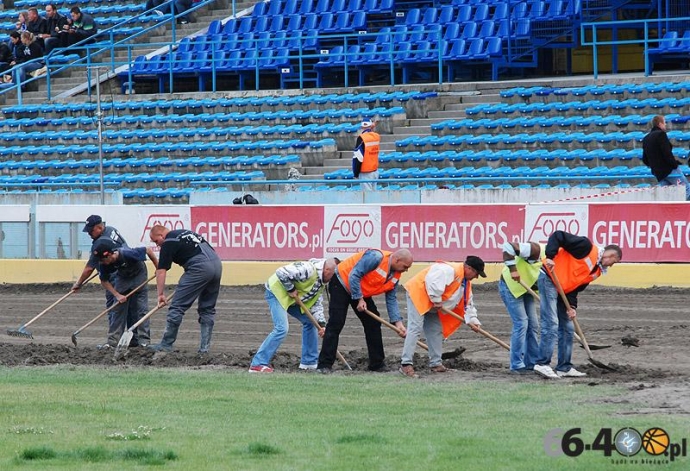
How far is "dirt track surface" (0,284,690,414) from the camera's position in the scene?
1413 centimetres

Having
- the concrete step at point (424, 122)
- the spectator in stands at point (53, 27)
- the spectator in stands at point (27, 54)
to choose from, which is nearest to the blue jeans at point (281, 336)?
the concrete step at point (424, 122)

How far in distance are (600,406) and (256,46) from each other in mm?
23820

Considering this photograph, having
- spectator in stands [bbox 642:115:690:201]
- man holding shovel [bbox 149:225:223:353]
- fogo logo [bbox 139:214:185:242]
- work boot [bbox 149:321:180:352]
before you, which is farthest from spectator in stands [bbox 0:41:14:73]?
work boot [bbox 149:321:180:352]

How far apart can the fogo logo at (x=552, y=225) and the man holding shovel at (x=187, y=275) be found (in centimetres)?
681

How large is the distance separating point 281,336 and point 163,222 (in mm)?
10418

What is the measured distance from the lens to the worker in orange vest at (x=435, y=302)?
1420 centimetres

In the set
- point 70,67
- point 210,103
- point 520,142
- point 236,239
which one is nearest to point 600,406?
point 236,239

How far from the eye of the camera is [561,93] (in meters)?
28.4

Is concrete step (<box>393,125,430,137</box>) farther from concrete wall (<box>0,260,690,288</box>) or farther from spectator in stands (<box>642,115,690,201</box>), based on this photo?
spectator in stands (<box>642,115,690,201</box>)

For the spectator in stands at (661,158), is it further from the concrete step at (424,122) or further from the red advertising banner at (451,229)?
the concrete step at (424,122)

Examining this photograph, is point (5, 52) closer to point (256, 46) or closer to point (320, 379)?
point (256, 46)

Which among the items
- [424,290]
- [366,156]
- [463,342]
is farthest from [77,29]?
[424,290]

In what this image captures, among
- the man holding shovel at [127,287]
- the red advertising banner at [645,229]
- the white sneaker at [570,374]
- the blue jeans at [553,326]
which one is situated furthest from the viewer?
the red advertising banner at [645,229]

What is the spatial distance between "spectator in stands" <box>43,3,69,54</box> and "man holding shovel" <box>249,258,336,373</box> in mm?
24924
